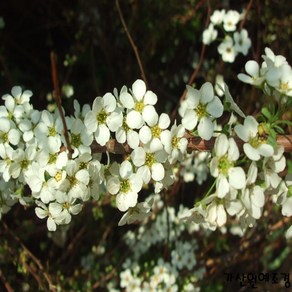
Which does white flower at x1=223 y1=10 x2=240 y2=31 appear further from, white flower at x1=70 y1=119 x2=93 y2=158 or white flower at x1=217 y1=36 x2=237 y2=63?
white flower at x1=70 y1=119 x2=93 y2=158

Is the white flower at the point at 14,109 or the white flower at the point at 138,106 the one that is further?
the white flower at the point at 14,109

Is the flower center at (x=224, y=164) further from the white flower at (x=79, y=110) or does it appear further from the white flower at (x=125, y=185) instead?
the white flower at (x=79, y=110)

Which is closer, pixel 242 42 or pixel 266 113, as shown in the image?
pixel 266 113

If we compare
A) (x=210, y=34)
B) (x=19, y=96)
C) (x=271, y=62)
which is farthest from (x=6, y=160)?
(x=210, y=34)

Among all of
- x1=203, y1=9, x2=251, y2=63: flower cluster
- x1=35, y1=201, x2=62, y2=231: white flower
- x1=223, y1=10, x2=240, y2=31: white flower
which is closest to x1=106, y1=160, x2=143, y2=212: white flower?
x1=35, y1=201, x2=62, y2=231: white flower

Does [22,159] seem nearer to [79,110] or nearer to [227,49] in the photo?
[79,110]

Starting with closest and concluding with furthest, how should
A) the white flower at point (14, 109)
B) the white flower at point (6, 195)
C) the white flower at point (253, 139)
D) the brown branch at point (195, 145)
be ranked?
the white flower at point (253, 139)
the brown branch at point (195, 145)
the white flower at point (14, 109)
the white flower at point (6, 195)

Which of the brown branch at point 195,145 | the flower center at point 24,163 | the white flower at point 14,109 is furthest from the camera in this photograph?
the white flower at point 14,109

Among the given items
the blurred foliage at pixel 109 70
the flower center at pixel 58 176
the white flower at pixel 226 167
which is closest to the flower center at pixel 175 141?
the white flower at pixel 226 167
